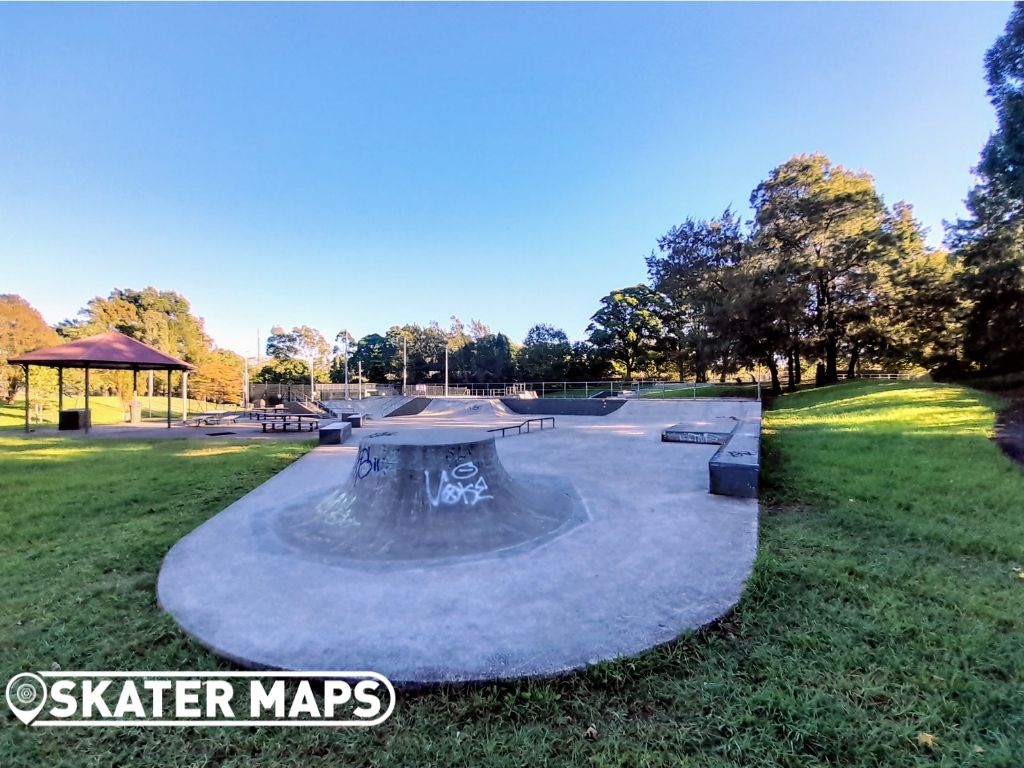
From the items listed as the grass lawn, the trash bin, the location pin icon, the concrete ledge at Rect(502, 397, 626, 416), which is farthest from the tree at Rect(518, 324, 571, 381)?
the location pin icon

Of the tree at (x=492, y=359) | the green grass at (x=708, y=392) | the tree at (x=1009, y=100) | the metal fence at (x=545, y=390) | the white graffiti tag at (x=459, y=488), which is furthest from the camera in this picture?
the tree at (x=492, y=359)

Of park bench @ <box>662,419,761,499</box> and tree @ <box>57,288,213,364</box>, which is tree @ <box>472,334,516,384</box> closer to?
tree @ <box>57,288,213,364</box>

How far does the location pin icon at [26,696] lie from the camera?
8.23 feet

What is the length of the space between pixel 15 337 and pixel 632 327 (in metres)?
46.4

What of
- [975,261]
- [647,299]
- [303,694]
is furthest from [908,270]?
[303,694]

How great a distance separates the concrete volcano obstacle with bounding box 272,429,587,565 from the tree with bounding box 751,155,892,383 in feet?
74.7

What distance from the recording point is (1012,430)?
1019cm

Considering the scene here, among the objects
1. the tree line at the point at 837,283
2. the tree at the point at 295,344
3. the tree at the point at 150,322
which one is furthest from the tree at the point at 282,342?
the tree line at the point at 837,283

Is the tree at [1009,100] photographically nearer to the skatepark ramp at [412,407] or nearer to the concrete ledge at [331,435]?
the concrete ledge at [331,435]

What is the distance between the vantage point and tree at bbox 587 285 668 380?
4444cm

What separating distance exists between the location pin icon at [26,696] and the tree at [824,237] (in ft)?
87.8

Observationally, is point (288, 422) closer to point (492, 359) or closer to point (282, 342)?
point (492, 359)

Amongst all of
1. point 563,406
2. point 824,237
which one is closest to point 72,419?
point 563,406

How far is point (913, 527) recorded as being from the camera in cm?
507
